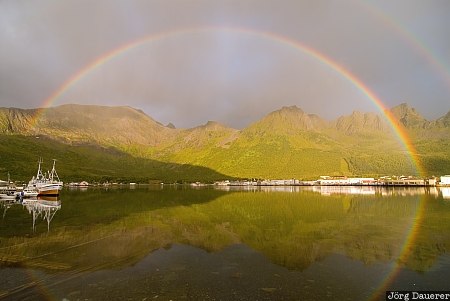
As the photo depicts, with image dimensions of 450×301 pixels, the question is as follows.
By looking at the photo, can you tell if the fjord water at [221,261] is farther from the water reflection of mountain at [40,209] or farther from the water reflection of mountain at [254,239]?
the water reflection of mountain at [40,209]

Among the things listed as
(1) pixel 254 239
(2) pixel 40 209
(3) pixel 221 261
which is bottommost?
(3) pixel 221 261

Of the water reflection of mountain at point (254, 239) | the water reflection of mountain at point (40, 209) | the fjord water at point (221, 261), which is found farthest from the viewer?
the water reflection of mountain at point (40, 209)

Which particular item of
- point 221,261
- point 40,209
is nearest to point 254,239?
point 221,261

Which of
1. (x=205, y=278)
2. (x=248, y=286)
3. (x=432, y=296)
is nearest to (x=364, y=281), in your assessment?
(x=432, y=296)

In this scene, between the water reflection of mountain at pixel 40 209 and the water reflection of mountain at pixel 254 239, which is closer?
the water reflection of mountain at pixel 254 239

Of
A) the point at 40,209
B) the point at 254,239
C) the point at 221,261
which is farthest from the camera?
the point at 40,209

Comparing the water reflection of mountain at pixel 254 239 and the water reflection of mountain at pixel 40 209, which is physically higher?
the water reflection of mountain at pixel 40 209

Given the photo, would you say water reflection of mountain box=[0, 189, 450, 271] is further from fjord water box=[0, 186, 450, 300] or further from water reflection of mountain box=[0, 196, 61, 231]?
water reflection of mountain box=[0, 196, 61, 231]

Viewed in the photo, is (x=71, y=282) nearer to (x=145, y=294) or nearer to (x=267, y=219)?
(x=145, y=294)

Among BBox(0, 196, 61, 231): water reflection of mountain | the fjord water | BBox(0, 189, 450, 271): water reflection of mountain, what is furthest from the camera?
BBox(0, 196, 61, 231): water reflection of mountain

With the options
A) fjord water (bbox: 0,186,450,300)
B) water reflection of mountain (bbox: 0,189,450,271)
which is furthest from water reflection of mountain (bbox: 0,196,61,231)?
fjord water (bbox: 0,186,450,300)

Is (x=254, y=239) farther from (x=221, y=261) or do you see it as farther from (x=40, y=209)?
(x=40, y=209)

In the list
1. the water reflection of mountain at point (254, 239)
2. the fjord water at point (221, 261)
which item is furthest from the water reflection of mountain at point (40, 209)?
the fjord water at point (221, 261)

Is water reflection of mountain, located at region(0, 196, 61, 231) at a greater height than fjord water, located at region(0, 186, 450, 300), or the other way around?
water reflection of mountain, located at region(0, 196, 61, 231)
